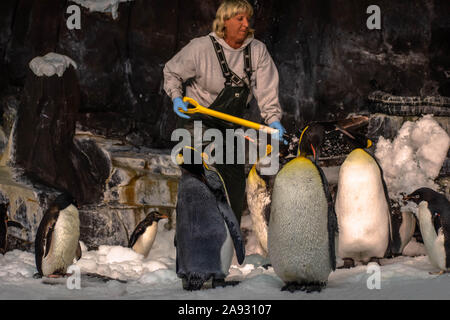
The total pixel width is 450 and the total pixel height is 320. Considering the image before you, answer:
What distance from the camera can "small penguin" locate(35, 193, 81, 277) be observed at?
4109mm

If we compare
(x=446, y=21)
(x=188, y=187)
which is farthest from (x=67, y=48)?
(x=446, y=21)

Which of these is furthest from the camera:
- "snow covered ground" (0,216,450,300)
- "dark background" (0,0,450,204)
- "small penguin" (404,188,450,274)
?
"dark background" (0,0,450,204)

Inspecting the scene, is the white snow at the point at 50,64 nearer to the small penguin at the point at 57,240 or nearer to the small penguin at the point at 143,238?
the small penguin at the point at 143,238

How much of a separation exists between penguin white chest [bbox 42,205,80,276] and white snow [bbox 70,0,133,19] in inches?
115

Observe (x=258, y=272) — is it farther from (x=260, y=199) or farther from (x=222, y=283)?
(x=260, y=199)

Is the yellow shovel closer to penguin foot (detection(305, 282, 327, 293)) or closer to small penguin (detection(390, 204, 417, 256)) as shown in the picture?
penguin foot (detection(305, 282, 327, 293))

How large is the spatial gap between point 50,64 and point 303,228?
11.2ft

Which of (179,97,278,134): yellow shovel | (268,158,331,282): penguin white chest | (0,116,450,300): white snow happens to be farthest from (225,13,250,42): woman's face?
(0,116,450,300): white snow

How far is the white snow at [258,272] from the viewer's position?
3.23 meters

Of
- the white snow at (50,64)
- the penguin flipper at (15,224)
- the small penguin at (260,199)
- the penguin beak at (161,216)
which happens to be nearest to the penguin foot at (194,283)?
the small penguin at (260,199)

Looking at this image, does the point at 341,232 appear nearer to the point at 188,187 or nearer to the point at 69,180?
the point at 188,187

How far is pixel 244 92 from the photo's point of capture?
4.20 m

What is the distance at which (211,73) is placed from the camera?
4145 mm
